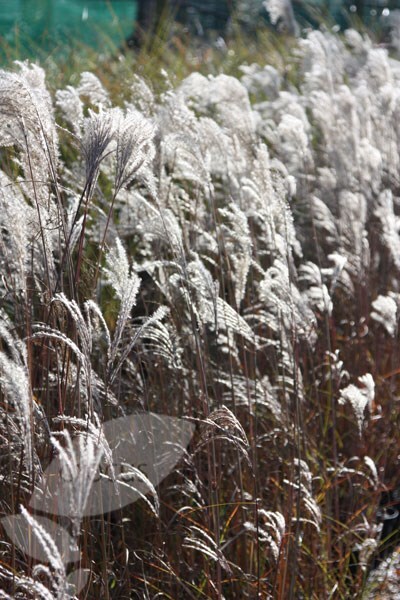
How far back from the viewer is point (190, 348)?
2453mm

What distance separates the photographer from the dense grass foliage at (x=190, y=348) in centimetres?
158

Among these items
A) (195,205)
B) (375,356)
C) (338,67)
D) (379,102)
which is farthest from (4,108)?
(338,67)

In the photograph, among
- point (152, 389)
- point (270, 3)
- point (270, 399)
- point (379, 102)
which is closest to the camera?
point (270, 399)

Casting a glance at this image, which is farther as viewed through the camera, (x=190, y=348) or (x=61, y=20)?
(x=61, y=20)

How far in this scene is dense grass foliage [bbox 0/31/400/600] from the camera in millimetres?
1582

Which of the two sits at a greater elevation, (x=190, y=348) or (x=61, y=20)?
(x=61, y=20)

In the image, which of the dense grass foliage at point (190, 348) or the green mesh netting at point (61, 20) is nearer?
the dense grass foliage at point (190, 348)

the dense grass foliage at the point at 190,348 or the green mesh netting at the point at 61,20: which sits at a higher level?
the green mesh netting at the point at 61,20

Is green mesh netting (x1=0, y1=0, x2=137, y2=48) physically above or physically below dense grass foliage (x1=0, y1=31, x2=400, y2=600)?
above

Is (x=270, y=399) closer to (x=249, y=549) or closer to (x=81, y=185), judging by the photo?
(x=249, y=549)

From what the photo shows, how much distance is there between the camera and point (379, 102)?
4.14 m

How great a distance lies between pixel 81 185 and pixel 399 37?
4.53 meters

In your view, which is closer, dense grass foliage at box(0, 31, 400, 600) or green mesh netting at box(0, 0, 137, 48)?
dense grass foliage at box(0, 31, 400, 600)

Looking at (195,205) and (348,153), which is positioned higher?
(348,153)
